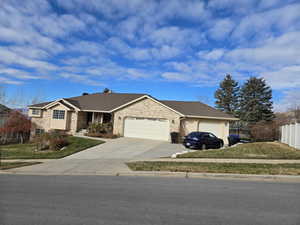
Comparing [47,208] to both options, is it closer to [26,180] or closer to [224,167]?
[26,180]

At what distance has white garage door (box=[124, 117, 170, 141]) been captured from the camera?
68.3 ft

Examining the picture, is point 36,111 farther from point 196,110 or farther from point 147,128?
point 196,110

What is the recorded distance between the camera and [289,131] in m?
15.2

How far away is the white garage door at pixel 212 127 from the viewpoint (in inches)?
814

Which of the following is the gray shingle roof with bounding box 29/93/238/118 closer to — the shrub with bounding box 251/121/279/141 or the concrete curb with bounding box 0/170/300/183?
the shrub with bounding box 251/121/279/141

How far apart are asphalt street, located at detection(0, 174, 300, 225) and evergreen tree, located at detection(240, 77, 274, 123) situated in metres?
37.2

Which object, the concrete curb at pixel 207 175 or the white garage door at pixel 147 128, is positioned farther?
the white garage door at pixel 147 128

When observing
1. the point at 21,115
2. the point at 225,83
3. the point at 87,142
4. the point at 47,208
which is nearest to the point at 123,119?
the point at 87,142

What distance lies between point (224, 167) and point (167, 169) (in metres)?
2.66

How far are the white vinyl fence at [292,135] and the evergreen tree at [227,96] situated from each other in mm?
31386

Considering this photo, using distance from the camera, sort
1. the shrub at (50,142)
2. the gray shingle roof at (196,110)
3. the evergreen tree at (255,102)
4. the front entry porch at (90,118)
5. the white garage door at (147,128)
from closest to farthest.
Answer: the shrub at (50,142)
the white garage door at (147,128)
the gray shingle roof at (196,110)
the front entry porch at (90,118)
the evergreen tree at (255,102)

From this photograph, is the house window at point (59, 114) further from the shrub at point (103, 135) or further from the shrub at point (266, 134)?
the shrub at point (266, 134)

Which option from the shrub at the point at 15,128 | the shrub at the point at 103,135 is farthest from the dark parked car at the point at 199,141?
the shrub at the point at 15,128

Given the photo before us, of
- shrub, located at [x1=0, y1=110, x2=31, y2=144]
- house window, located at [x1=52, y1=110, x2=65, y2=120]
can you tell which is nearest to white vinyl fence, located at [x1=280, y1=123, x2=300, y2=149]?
house window, located at [x1=52, y1=110, x2=65, y2=120]
